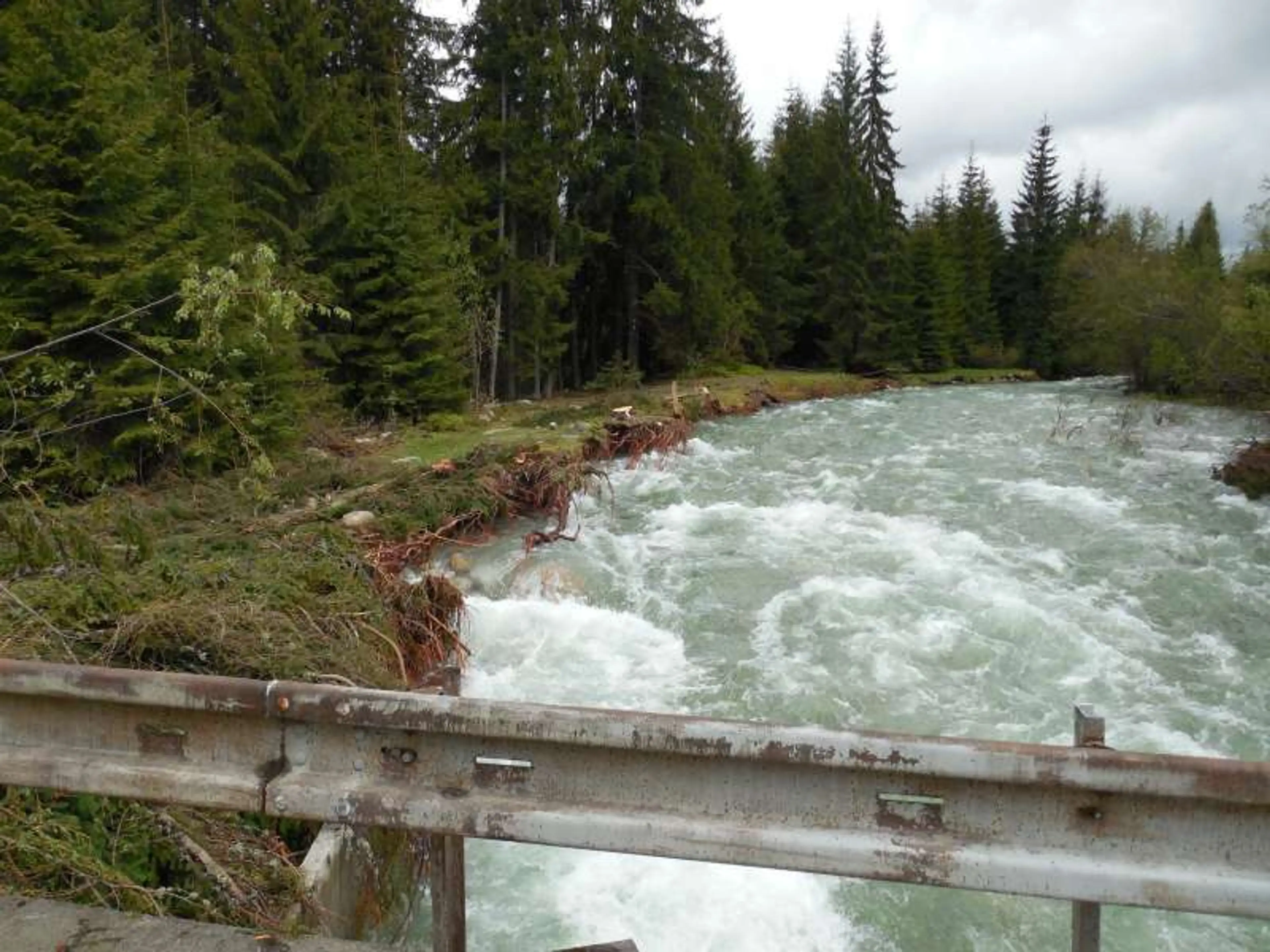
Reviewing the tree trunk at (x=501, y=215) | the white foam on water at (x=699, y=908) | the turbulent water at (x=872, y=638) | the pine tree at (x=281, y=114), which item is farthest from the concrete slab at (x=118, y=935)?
the tree trunk at (x=501, y=215)

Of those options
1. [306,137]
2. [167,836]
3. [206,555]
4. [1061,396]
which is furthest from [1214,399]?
[167,836]

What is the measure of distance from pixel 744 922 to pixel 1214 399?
2489 cm

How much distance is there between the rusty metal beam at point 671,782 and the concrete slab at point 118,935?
35 cm

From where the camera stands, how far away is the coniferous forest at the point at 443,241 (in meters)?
9.28

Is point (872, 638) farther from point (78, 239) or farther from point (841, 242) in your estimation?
point (841, 242)

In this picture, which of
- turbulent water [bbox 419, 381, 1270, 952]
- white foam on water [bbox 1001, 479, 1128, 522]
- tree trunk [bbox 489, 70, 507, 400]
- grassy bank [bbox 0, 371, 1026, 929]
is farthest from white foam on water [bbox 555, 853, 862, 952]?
tree trunk [bbox 489, 70, 507, 400]

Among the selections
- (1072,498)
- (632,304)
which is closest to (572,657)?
(1072,498)

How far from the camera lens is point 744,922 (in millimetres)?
4461

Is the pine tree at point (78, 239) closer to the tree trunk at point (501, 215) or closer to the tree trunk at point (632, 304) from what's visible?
the tree trunk at point (501, 215)

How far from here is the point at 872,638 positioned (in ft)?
26.2

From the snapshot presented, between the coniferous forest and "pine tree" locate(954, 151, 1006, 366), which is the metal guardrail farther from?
"pine tree" locate(954, 151, 1006, 366)

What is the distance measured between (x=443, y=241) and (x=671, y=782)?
1835 cm

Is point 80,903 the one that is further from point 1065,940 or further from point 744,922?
point 1065,940

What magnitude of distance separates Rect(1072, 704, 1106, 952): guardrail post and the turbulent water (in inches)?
32.5
